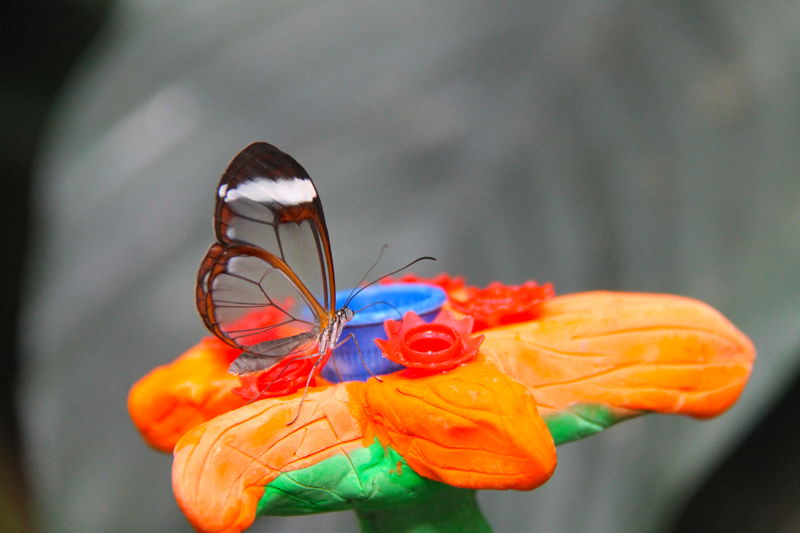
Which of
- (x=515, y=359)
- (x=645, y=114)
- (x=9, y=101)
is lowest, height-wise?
(x=515, y=359)

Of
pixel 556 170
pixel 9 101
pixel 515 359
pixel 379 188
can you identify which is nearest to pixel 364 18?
pixel 379 188

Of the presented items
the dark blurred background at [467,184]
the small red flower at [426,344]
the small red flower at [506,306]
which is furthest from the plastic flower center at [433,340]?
the dark blurred background at [467,184]

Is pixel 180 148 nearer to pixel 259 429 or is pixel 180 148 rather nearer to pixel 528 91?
pixel 528 91

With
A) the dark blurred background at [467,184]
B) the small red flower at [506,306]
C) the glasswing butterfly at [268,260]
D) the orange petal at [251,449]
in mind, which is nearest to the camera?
the orange petal at [251,449]

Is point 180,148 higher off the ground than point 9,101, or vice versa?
point 9,101

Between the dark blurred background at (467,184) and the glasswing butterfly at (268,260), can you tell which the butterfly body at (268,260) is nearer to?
the glasswing butterfly at (268,260)

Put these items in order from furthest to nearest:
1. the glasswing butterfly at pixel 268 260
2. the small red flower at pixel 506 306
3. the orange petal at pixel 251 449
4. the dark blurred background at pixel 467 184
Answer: the dark blurred background at pixel 467 184 < the small red flower at pixel 506 306 < the glasswing butterfly at pixel 268 260 < the orange petal at pixel 251 449

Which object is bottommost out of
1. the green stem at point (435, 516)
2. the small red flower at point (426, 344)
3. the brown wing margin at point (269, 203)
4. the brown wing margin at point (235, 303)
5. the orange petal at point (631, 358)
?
the green stem at point (435, 516)
